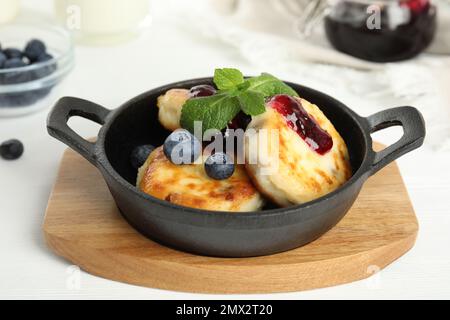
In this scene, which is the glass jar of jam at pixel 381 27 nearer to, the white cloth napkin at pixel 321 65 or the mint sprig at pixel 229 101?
the white cloth napkin at pixel 321 65

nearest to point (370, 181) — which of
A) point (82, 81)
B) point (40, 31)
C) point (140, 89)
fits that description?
point (140, 89)

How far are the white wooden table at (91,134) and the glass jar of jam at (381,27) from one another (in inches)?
12.5

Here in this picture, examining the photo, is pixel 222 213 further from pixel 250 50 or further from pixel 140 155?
pixel 250 50

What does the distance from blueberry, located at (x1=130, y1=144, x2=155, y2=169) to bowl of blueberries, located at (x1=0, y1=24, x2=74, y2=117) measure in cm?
59

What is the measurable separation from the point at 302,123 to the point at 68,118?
528 millimetres

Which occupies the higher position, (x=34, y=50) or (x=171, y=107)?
(x=171, y=107)

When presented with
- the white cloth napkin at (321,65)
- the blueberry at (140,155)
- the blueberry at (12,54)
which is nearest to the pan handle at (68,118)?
the blueberry at (140,155)

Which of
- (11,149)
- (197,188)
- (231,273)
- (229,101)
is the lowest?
(11,149)

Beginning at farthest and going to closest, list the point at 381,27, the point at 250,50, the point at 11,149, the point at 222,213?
the point at 250,50
the point at 381,27
the point at 11,149
the point at 222,213

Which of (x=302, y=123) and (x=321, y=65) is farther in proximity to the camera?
(x=321, y=65)

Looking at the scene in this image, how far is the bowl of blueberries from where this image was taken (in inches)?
86.0

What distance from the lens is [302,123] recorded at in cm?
157

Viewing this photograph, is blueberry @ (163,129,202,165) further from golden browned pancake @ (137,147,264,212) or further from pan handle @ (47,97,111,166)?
pan handle @ (47,97,111,166)

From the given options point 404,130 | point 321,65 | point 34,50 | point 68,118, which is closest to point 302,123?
point 404,130
